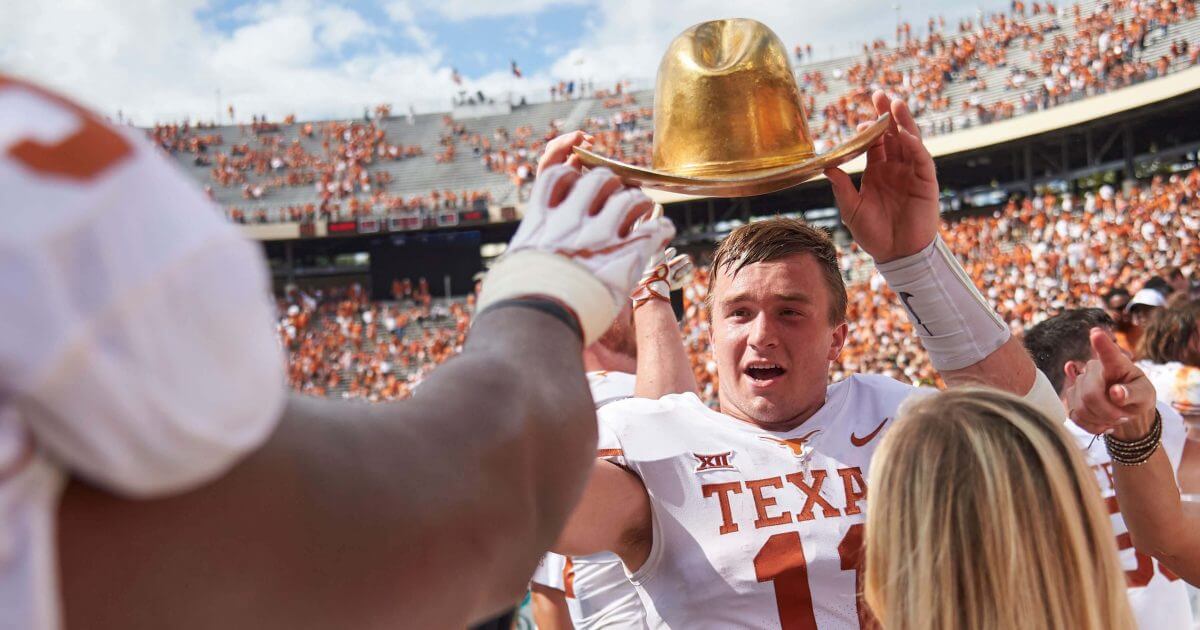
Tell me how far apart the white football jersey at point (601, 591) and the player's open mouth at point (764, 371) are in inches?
23.6

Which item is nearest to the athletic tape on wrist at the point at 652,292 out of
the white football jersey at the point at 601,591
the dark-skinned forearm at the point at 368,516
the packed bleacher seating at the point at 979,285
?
the white football jersey at the point at 601,591

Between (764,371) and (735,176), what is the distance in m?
0.76

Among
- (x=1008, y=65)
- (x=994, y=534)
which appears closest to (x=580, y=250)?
(x=994, y=534)

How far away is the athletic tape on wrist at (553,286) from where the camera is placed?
1043 millimetres

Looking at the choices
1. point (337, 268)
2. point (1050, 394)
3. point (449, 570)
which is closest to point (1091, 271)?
point (1050, 394)

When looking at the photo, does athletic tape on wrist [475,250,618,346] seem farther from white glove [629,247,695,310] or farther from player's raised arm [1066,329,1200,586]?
white glove [629,247,695,310]

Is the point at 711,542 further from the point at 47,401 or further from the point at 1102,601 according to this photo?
the point at 47,401

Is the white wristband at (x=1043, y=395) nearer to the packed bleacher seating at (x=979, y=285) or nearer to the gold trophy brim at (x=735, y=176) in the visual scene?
the gold trophy brim at (x=735, y=176)

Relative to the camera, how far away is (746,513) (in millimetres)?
2352

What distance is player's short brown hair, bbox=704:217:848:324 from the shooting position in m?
2.71

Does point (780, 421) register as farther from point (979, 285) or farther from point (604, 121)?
point (604, 121)

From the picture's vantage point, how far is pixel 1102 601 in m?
1.55

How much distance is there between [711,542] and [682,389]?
0.72 metres

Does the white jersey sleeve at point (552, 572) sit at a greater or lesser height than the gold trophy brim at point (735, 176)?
lesser
